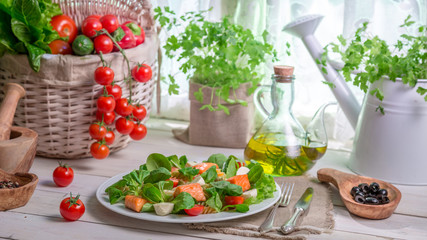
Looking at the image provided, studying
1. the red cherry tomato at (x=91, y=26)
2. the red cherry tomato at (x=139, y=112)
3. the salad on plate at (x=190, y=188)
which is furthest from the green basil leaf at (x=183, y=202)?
the red cherry tomato at (x=91, y=26)

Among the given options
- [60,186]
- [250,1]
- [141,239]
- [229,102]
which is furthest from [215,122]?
[141,239]

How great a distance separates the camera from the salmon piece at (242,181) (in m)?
1.10

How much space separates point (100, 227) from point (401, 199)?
0.70m

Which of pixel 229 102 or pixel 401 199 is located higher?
pixel 229 102

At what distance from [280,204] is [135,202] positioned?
315 millimetres

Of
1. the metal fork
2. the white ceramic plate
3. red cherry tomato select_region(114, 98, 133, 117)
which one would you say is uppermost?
red cherry tomato select_region(114, 98, 133, 117)

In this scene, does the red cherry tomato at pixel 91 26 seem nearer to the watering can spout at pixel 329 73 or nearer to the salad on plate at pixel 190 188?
the salad on plate at pixel 190 188

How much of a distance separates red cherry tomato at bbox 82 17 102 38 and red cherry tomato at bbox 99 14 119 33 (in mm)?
17

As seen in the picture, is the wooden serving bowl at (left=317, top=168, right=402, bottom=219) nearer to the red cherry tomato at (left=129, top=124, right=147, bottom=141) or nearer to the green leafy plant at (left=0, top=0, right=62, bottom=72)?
the red cherry tomato at (left=129, top=124, right=147, bottom=141)

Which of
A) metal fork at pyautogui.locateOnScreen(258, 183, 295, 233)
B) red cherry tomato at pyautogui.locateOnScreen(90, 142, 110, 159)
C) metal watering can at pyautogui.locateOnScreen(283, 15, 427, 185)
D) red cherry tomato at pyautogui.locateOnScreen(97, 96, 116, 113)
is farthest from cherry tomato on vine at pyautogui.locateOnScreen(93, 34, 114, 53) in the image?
metal watering can at pyautogui.locateOnScreen(283, 15, 427, 185)

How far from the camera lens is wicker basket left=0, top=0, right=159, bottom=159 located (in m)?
1.28

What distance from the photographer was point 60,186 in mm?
1241

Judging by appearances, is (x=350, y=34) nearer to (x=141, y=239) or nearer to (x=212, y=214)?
(x=212, y=214)

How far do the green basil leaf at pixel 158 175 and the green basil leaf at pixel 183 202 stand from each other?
0.08 metres
